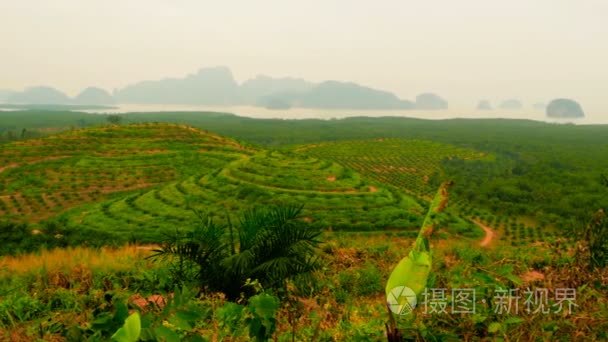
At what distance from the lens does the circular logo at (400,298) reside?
232 centimetres

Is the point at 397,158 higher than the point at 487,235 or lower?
higher

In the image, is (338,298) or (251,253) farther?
(338,298)

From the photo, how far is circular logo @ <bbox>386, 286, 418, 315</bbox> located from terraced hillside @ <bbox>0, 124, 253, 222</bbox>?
39.3 meters

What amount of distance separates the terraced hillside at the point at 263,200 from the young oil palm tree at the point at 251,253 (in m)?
21.8

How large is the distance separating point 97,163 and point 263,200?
28021 millimetres

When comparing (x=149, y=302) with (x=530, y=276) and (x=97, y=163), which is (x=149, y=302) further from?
(x=97, y=163)

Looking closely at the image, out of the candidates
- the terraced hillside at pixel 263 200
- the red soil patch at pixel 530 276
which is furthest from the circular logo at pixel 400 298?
the terraced hillside at pixel 263 200

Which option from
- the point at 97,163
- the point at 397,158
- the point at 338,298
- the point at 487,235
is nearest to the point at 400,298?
the point at 338,298

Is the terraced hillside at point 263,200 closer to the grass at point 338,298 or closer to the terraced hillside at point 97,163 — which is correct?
the terraced hillside at point 97,163

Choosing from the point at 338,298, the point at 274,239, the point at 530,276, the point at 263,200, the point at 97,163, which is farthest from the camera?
the point at 97,163

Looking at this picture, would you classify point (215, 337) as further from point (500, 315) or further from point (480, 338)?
point (500, 315)

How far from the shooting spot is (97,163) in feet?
165

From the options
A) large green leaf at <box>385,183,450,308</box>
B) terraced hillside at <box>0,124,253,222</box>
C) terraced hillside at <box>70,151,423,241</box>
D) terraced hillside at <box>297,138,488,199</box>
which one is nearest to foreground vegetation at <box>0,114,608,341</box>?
large green leaf at <box>385,183,450,308</box>

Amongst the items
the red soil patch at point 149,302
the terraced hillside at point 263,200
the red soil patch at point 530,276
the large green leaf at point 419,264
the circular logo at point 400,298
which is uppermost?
the large green leaf at point 419,264
